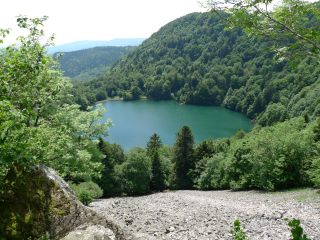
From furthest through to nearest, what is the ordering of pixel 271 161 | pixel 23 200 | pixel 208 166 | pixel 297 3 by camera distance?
pixel 208 166
pixel 271 161
pixel 23 200
pixel 297 3

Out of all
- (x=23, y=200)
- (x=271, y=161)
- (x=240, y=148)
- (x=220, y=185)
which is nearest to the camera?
(x=23, y=200)

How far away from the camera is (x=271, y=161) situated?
4494cm

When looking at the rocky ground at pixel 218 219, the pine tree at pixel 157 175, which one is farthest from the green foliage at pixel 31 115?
the pine tree at pixel 157 175

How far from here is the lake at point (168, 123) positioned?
399ft

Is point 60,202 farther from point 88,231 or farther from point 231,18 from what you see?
point 231,18

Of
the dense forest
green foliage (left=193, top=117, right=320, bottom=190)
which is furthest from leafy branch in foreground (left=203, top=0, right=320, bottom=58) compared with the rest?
green foliage (left=193, top=117, right=320, bottom=190)

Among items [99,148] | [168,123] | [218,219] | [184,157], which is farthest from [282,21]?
[168,123]

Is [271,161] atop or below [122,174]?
atop

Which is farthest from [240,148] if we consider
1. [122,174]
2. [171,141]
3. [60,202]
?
[171,141]

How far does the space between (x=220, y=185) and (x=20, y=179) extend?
48420mm

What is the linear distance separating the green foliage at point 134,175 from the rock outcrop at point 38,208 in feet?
168

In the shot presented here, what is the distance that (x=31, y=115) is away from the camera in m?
9.23

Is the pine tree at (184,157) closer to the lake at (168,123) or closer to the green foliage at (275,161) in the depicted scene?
the green foliage at (275,161)

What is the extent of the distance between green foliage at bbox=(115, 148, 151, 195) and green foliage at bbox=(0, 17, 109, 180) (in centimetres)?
3942
